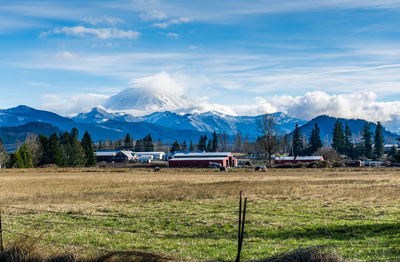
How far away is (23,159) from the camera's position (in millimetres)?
105875

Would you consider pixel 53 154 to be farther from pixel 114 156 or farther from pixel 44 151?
pixel 114 156

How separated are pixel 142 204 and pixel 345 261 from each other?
56.7 feet

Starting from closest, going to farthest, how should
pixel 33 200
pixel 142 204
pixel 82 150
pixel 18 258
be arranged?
pixel 18 258
pixel 142 204
pixel 33 200
pixel 82 150

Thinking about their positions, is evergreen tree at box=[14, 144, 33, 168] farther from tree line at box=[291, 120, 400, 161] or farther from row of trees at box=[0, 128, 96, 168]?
tree line at box=[291, 120, 400, 161]

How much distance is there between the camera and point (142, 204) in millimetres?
25281

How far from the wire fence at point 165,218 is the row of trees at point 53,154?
90.1 m

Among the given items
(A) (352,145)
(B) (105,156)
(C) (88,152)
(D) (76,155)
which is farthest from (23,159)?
(A) (352,145)

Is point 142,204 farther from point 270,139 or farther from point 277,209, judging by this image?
point 270,139

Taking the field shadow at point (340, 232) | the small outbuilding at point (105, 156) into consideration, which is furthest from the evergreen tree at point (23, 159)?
the field shadow at point (340, 232)

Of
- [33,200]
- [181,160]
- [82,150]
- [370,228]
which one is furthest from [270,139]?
[370,228]

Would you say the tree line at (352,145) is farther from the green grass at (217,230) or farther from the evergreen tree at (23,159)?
the green grass at (217,230)

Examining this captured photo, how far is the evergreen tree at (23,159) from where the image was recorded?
104m

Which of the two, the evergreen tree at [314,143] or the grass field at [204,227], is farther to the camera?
the evergreen tree at [314,143]

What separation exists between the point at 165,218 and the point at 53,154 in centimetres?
10593
